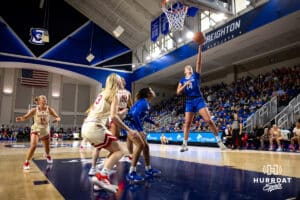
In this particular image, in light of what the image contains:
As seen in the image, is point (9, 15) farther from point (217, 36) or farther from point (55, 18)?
point (217, 36)

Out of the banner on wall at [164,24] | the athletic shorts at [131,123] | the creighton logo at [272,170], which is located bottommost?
the creighton logo at [272,170]

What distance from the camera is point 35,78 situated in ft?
75.1

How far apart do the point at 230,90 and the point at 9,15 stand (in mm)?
17494

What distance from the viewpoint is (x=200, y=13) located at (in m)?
14.9

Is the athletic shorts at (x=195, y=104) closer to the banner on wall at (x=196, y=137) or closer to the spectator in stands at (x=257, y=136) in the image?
the spectator in stands at (x=257, y=136)

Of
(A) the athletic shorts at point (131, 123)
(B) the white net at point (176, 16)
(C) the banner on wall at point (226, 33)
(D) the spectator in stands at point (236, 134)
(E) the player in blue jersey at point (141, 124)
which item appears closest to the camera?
(E) the player in blue jersey at point (141, 124)

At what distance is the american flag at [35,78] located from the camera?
22.5m

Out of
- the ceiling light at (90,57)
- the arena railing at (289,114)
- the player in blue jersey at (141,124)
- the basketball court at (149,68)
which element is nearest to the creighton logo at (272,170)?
the basketball court at (149,68)

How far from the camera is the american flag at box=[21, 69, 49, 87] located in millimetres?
22453

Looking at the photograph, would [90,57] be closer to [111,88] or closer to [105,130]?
[111,88]

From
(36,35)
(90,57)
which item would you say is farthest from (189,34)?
(36,35)

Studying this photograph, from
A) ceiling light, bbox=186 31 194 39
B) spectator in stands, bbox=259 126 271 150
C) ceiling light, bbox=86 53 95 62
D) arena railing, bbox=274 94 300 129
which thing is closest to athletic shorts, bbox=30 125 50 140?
spectator in stands, bbox=259 126 271 150

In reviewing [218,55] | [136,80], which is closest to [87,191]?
[218,55]

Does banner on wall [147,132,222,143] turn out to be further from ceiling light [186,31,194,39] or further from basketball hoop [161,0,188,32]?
ceiling light [186,31,194,39]
